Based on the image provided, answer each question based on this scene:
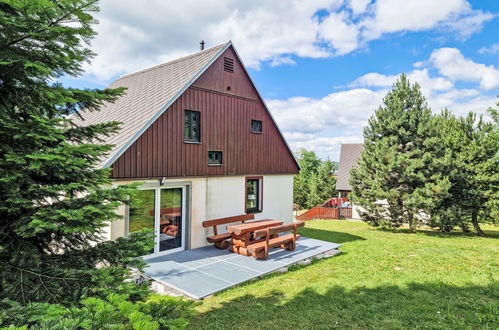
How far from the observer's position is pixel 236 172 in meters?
11.4

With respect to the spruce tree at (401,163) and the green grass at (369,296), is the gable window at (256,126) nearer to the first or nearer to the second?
the green grass at (369,296)

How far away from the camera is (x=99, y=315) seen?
7.65 feet

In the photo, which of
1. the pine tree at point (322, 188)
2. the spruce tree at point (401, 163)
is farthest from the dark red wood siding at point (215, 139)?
the pine tree at point (322, 188)

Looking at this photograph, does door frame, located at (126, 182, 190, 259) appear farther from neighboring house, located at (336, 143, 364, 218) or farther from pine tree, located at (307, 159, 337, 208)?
pine tree, located at (307, 159, 337, 208)

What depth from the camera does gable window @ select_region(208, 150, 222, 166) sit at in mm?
10594

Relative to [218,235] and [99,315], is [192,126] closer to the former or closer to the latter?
[218,235]

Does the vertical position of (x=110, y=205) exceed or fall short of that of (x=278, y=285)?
it exceeds it

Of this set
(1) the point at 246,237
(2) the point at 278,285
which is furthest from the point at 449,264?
(1) the point at 246,237

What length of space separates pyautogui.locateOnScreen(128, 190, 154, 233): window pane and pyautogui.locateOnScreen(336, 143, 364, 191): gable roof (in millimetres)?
24409

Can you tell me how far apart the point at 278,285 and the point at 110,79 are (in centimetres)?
1522

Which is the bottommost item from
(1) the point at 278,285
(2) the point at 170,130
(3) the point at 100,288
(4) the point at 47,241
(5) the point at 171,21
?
(1) the point at 278,285

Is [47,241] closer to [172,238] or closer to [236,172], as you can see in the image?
[172,238]

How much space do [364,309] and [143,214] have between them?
6486 millimetres

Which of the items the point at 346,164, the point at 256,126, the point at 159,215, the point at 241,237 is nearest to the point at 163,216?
the point at 159,215
